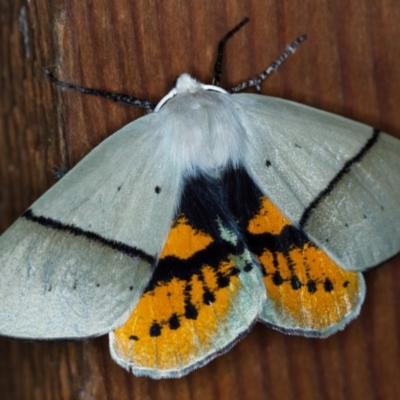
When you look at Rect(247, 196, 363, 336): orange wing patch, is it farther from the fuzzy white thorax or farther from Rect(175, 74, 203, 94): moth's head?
Rect(175, 74, 203, 94): moth's head

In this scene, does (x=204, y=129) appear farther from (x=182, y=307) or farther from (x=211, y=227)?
(x=182, y=307)

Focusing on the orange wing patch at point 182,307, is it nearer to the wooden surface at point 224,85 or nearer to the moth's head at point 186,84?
the wooden surface at point 224,85

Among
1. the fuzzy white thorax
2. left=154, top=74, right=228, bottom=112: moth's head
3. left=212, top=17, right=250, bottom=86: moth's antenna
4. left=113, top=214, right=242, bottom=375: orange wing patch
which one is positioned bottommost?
left=113, top=214, right=242, bottom=375: orange wing patch

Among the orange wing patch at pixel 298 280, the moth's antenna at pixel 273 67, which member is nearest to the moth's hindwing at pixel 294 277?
the orange wing patch at pixel 298 280

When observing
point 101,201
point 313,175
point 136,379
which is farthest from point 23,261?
point 313,175

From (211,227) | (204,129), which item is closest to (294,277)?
(211,227)

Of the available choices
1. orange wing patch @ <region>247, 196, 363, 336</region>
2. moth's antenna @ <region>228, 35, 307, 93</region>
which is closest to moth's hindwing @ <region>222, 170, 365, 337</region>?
orange wing patch @ <region>247, 196, 363, 336</region>

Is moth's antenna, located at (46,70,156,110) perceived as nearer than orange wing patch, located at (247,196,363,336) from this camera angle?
Yes
